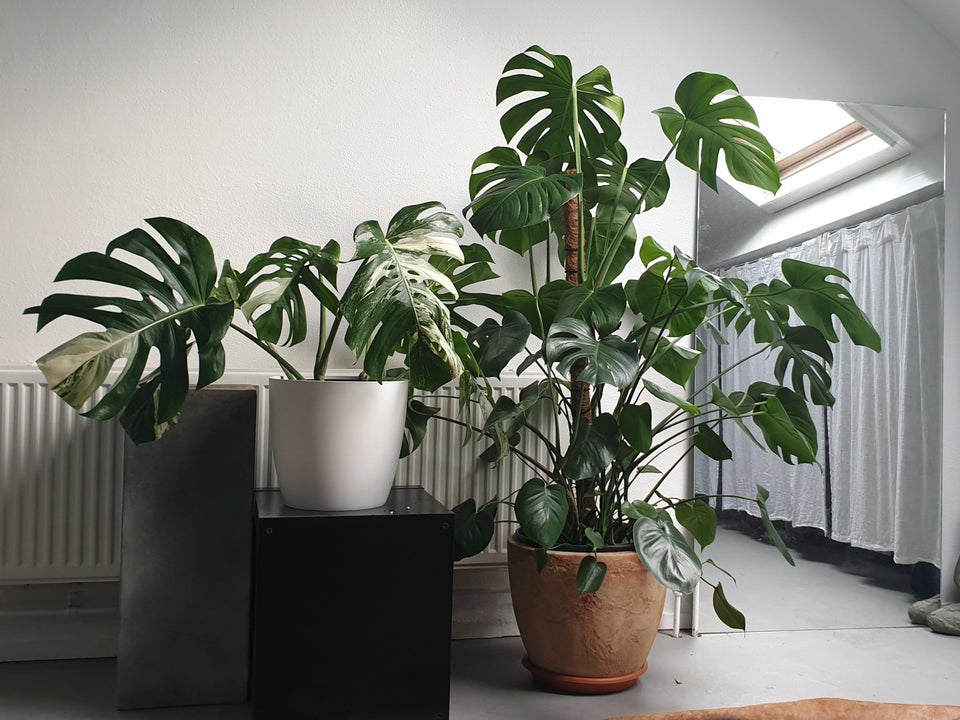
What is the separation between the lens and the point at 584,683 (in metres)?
1.98

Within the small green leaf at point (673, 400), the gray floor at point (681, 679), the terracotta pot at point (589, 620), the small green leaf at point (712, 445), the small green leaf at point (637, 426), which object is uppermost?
the small green leaf at point (673, 400)

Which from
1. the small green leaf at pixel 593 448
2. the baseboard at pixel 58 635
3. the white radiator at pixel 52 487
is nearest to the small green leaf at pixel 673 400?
the small green leaf at pixel 593 448

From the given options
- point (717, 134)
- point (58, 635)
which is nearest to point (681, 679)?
point (717, 134)

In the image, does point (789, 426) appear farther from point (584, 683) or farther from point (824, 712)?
point (584, 683)

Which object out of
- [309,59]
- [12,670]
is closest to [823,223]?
[309,59]

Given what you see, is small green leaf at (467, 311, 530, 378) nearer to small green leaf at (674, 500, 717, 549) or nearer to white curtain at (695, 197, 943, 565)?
small green leaf at (674, 500, 717, 549)

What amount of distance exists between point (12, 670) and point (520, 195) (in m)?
1.71

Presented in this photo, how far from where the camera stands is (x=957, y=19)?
8.79ft

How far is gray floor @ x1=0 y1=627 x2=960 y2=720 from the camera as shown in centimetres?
188

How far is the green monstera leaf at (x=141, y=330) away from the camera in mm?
1396

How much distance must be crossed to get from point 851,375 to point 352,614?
5.80 ft

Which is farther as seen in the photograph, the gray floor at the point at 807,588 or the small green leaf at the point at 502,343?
the gray floor at the point at 807,588

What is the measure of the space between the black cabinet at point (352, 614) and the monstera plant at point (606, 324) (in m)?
0.25

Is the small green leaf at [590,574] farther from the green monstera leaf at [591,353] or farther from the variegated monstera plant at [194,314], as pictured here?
the variegated monstera plant at [194,314]
